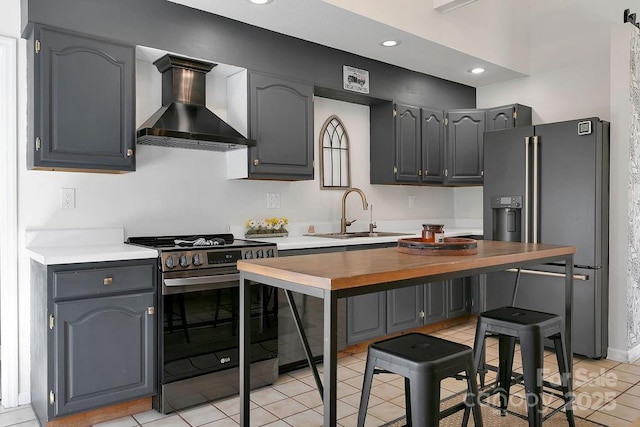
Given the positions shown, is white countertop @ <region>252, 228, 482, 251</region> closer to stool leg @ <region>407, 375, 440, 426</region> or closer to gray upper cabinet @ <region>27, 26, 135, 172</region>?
gray upper cabinet @ <region>27, 26, 135, 172</region>

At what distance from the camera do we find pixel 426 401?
157 cm

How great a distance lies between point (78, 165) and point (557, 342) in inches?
107

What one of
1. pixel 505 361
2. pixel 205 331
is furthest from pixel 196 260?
pixel 505 361

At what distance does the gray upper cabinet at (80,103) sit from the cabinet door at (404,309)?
2.21m

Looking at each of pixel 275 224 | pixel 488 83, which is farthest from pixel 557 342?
pixel 488 83

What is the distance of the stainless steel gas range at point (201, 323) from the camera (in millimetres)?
2578

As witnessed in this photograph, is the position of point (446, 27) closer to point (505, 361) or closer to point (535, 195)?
point (535, 195)

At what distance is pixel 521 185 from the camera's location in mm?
3797

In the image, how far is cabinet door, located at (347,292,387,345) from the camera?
3447mm

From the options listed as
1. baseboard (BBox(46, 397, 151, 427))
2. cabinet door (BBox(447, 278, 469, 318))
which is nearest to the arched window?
cabinet door (BBox(447, 278, 469, 318))

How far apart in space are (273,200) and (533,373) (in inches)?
91.3

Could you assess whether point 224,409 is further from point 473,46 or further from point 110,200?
point 473,46

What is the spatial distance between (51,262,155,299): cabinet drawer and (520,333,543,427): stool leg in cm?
193

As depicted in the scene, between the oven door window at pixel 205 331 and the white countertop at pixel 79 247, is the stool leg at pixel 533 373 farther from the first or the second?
the white countertop at pixel 79 247
